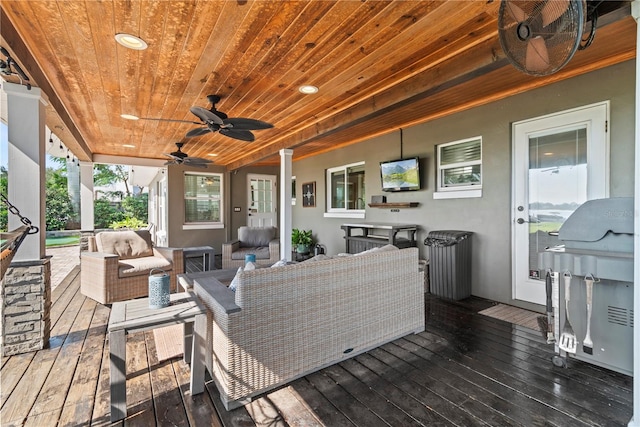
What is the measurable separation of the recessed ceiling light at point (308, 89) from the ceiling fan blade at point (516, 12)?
1.87 m

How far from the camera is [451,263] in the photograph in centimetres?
380

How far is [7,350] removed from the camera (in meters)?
2.45

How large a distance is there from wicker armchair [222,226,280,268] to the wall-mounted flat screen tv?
2.22 m

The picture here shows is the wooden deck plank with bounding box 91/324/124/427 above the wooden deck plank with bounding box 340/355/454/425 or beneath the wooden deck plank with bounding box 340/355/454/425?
above

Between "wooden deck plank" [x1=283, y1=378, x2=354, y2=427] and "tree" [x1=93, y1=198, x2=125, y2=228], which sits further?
"tree" [x1=93, y1=198, x2=125, y2=228]

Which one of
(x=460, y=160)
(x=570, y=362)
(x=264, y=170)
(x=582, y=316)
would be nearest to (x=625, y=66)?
(x=460, y=160)

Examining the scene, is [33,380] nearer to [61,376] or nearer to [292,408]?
[61,376]

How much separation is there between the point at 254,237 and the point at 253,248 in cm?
26

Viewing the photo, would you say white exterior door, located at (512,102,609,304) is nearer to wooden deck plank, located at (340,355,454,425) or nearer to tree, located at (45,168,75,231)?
wooden deck plank, located at (340,355,454,425)

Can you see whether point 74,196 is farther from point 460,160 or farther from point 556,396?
point 556,396

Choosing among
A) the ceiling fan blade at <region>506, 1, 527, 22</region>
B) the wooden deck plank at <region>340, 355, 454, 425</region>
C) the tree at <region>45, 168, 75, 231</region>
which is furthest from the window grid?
the tree at <region>45, 168, 75, 231</region>

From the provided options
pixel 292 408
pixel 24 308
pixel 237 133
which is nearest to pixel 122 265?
pixel 24 308

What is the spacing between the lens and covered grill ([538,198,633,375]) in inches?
75.2

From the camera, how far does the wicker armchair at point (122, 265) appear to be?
362cm
